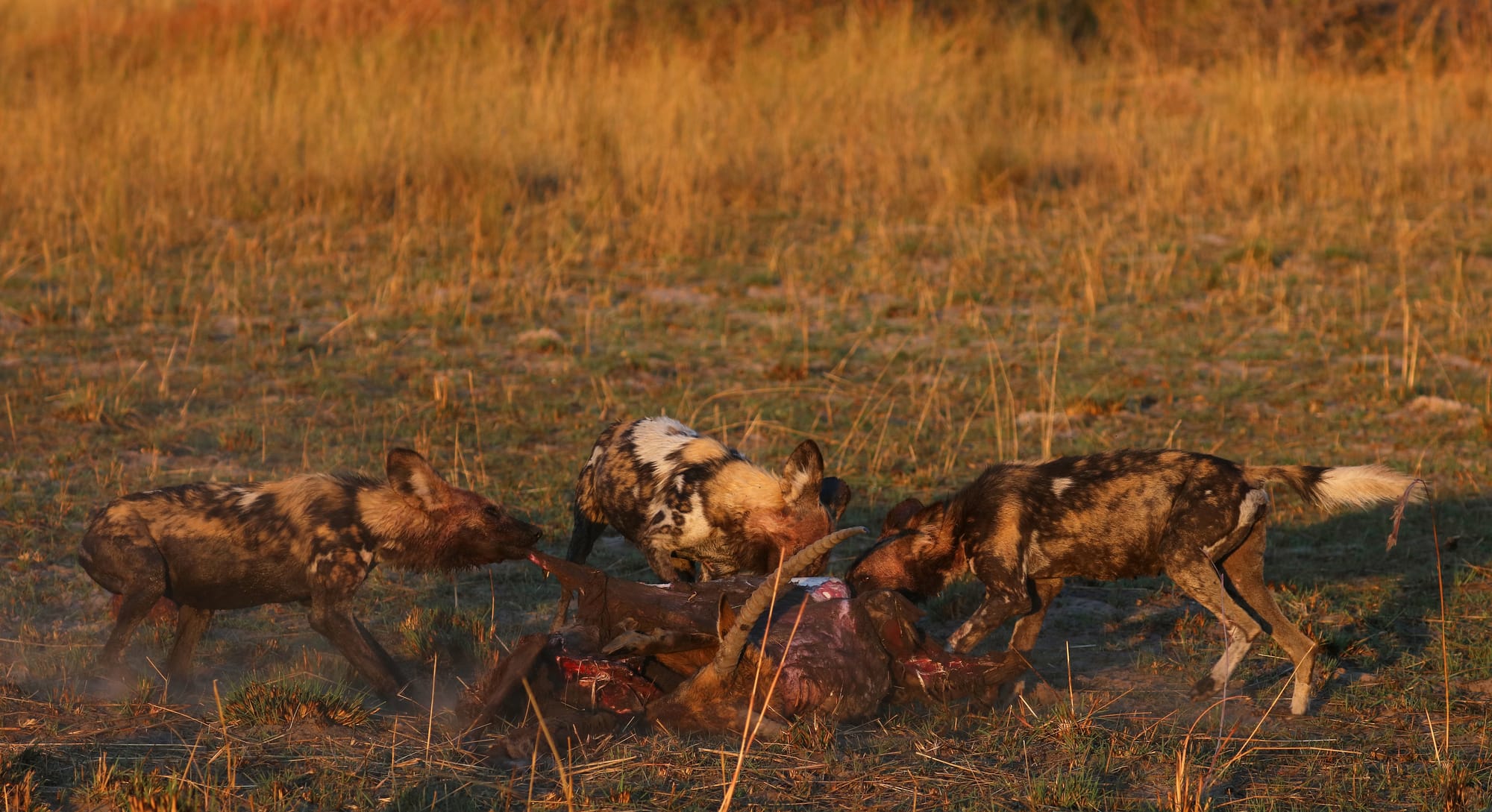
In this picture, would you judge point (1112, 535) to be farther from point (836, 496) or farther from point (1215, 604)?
point (836, 496)

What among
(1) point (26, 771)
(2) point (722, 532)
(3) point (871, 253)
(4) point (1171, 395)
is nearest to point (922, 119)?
(3) point (871, 253)

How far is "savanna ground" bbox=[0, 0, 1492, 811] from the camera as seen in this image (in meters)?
4.66

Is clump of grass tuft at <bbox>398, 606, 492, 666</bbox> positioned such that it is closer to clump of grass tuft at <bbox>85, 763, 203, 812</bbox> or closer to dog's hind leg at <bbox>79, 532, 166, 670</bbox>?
dog's hind leg at <bbox>79, 532, 166, 670</bbox>

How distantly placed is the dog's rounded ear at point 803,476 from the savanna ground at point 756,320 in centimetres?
103

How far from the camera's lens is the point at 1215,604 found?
548 centimetres

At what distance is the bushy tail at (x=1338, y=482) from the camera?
17.8ft

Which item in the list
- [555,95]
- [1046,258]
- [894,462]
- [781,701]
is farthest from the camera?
[555,95]

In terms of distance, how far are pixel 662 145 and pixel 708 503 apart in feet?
26.1

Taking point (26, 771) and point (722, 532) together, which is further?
point (722, 532)

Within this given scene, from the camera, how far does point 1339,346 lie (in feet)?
32.6

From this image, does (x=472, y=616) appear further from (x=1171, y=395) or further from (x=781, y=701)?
(x=1171, y=395)

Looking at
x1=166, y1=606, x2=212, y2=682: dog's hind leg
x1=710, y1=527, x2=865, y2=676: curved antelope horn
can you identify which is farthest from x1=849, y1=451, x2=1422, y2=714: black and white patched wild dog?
x1=166, y1=606, x2=212, y2=682: dog's hind leg

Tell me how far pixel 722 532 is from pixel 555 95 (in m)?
9.34

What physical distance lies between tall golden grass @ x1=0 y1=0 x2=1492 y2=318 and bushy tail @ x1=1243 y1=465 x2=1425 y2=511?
18.1ft
